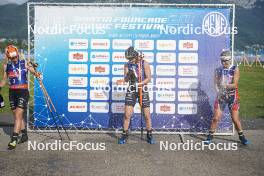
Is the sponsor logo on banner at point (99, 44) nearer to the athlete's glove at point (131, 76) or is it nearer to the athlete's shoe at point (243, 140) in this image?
the athlete's glove at point (131, 76)

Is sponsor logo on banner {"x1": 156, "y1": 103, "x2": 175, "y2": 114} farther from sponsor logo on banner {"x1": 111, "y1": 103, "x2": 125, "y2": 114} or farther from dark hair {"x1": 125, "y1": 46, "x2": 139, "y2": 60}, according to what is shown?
dark hair {"x1": 125, "y1": 46, "x2": 139, "y2": 60}

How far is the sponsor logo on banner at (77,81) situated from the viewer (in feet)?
33.9

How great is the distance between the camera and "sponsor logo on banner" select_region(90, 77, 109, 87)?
10.4 metres

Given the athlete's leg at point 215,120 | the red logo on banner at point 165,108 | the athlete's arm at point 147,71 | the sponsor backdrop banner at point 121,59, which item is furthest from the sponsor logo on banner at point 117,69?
the athlete's leg at point 215,120

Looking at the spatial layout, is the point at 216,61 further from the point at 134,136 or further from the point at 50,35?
the point at 50,35

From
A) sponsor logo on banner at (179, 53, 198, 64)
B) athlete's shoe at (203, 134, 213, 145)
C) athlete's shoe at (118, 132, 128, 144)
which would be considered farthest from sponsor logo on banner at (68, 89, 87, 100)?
athlete's shoe at (203, 134, 213, 145)

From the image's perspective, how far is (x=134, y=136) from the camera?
10219mm

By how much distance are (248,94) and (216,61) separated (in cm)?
1055

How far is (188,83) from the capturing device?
10266 mm

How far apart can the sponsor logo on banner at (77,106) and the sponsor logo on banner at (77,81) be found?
47 centimetres

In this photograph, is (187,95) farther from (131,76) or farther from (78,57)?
(78,57)

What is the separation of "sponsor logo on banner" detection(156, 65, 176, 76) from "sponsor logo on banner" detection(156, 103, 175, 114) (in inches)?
31.1

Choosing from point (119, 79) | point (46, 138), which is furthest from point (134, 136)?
point (46, 138)

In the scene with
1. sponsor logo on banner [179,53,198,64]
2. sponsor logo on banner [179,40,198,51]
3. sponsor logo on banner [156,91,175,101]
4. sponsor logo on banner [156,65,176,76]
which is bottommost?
sponsor logo on banner [156,91,175,101]
